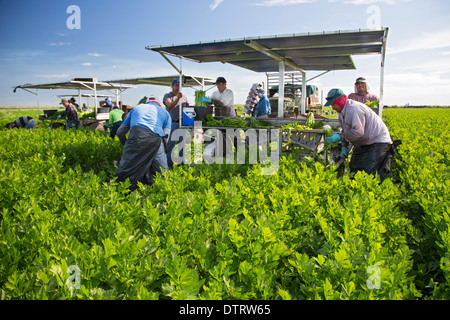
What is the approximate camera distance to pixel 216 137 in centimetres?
721

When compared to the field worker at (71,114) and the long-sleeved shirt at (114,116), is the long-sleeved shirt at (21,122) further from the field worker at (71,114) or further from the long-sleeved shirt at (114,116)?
the long-sleeved shirt at (114,116)

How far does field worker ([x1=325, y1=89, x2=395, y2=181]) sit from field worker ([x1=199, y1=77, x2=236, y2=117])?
9.78ft

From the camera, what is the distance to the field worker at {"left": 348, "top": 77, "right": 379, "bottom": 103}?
718cm

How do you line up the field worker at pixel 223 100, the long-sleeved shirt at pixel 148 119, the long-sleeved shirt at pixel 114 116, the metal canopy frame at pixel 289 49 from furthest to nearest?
the long-sleeved shirt at pixel 114 116 < the field worker at pixel 223 100 < the metal canopy frame at pixel 289 49 < the long-sleeved shirt at pixel 148 119

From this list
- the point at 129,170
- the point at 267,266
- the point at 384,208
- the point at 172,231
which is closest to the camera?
the point at 267,266

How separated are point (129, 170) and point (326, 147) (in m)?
3.69

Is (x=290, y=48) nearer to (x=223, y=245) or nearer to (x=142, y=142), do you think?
(x=142, y=142)

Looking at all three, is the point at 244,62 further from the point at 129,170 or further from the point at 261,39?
the point at 129,170

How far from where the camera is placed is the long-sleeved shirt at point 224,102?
7953 millimetres

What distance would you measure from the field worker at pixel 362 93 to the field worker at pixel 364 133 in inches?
77.5

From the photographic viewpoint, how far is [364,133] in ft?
17.7

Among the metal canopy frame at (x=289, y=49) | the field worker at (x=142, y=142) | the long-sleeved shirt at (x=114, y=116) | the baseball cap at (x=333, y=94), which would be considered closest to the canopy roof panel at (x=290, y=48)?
the metal canopy frame at (x=289, y=49)
